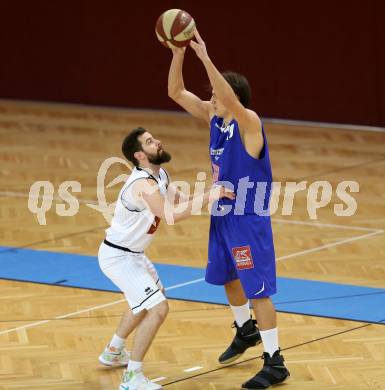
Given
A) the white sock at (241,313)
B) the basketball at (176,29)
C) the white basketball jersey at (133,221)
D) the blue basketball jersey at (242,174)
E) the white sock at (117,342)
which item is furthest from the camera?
the white sock at (241,313)

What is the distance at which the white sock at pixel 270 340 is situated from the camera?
6.79 metres

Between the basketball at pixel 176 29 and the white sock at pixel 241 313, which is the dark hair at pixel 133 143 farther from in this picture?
the white sock at pixel 241 313

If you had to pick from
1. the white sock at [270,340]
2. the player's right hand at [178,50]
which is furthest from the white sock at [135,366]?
the player's right hand at [178,50]

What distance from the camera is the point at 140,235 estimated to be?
689 centimetres

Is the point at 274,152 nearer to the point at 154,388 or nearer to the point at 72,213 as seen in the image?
the point at 72,213

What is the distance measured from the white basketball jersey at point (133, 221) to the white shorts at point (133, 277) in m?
0.07

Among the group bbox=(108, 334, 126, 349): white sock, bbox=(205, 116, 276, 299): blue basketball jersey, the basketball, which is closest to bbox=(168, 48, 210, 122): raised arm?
the basketball

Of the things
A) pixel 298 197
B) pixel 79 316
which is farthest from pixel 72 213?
pixel 79 316

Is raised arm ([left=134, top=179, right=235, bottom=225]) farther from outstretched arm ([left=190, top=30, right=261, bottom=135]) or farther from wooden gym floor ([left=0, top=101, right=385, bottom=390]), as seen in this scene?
wooden gym floor ([left=0, top=101, right=385, bottom=390])

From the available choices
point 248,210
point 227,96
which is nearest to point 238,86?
point 227,96

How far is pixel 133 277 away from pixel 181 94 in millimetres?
1359

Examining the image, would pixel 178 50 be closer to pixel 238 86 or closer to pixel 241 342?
pixel 238 86

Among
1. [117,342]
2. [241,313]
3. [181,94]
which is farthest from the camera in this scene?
[181,94]

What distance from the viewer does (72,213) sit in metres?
12.1
